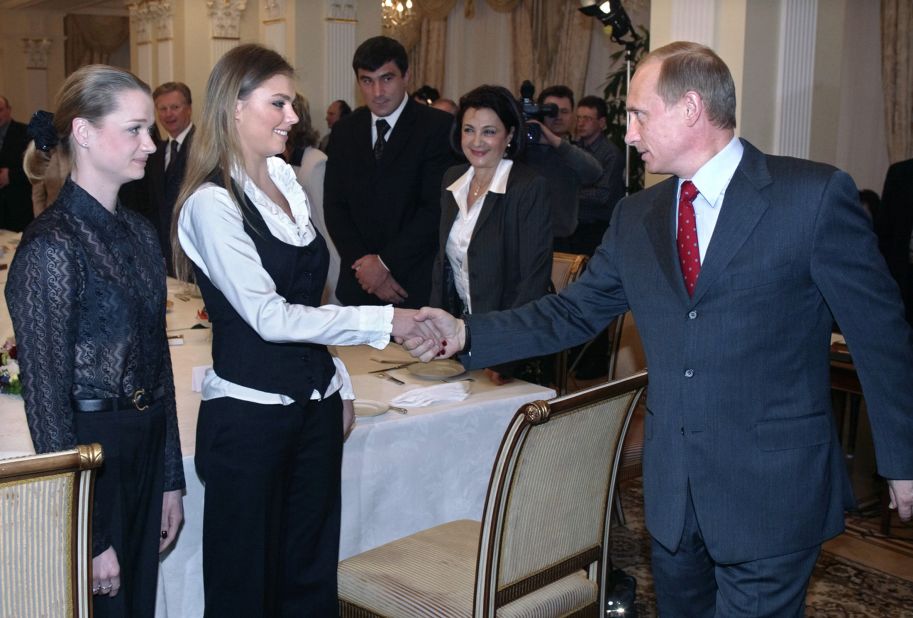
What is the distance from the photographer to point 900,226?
4.62 m

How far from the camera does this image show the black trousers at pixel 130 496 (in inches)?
79.9

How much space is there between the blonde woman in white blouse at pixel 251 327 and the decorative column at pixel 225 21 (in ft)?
24.3

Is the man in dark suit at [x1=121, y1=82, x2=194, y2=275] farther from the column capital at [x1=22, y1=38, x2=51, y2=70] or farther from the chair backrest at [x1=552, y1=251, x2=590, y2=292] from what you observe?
the column capital at [x1=22, y1=38, x2=51, y2=70]

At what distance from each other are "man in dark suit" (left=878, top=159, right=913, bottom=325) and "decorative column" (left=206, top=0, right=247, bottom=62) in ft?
Result: 20.8

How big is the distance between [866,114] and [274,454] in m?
7.64

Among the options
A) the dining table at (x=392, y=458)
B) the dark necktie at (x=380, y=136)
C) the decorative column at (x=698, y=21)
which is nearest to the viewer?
the dining table at (x=392, y=458)

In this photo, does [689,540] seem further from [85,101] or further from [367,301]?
[367,301]

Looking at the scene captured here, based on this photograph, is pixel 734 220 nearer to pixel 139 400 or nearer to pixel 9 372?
pixel 139 400

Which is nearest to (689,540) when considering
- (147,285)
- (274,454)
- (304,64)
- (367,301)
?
(274,454)

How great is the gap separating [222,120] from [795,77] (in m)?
3.47

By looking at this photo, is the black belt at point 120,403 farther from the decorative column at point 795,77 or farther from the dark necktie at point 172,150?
the dark necktie at point 172,150

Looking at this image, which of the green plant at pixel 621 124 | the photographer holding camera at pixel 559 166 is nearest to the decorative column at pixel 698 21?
the photographer holding camera at pixel 559 166

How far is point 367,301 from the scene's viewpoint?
14.6ft

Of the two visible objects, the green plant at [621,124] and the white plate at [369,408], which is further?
the green plant at [621,124]
